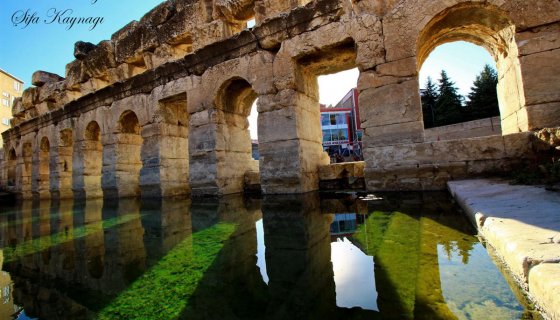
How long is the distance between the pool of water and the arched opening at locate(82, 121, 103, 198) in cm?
705

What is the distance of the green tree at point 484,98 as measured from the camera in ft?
68.2

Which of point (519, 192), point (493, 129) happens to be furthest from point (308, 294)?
point (493, 129)

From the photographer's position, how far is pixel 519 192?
250 cm

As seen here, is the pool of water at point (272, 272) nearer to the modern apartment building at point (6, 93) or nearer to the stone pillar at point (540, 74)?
the stone pillar at point (540, 74)

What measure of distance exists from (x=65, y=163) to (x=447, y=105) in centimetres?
2592

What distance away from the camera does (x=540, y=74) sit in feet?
13.0

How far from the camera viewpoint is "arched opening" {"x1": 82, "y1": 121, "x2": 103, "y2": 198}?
939 cm

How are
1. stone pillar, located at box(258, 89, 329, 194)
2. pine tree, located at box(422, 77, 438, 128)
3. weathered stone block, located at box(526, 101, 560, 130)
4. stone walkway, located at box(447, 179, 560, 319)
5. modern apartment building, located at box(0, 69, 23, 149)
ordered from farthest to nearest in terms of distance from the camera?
modern apartment building, located at box(0, 69, 23, 149) → pine tree, located at box(422, 77, 438, 128) → stone pillar, located at box(258, 89, 329, 194) → weathered stone block, located at box(526, 101, 560, 130) → stone walkway, located at box(447, 179, 560, 319)

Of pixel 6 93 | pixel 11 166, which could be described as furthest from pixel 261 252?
pixel 6 93

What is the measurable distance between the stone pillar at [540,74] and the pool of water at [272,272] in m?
2.25

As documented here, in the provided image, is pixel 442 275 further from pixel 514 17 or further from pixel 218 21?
pixel 218 21

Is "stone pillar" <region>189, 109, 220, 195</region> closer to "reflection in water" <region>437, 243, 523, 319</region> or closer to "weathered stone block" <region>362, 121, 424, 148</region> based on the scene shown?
"weathered stone block" <region>362, 121, 424, 148</region>

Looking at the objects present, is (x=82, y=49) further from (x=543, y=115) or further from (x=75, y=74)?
(x=543, y=115)

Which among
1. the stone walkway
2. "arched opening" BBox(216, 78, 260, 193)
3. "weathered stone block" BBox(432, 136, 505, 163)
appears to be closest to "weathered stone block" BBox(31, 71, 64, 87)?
"arched opening" BBox(216, 78, 260, 193)
